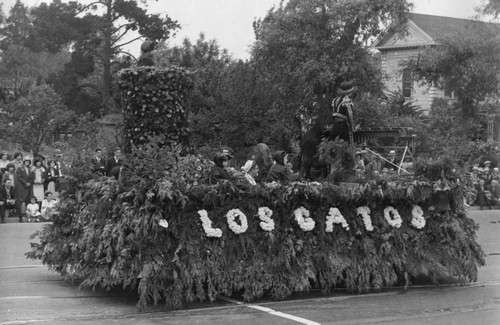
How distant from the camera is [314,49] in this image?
29750mm

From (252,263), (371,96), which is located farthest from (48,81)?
(252,263)

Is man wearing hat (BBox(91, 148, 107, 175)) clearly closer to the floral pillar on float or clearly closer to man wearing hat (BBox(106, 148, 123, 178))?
man wearing hat (BBox(106, 148, 123, 178))

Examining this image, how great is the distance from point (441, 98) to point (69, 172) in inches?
1241

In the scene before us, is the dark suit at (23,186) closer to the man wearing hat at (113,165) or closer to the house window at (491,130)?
the man wearing hat at (113,165)

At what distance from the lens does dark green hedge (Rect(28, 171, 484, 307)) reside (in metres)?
8.20

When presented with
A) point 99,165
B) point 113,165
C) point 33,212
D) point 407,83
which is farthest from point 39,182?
point 407,83

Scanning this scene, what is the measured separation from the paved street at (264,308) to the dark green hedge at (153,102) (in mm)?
2295

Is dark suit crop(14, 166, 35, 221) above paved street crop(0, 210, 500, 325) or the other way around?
above

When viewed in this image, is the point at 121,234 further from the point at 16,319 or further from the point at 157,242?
the point at 16,319

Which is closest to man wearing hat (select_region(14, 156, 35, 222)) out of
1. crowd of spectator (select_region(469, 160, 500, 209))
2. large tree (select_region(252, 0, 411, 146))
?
large tree (select_region(252, 0, 411, 146))

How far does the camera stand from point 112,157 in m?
10.7

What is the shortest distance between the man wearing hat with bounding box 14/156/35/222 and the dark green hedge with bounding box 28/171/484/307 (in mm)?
9924

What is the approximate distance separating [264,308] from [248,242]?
74 centimetres

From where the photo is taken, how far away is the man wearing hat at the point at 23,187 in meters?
19.4
